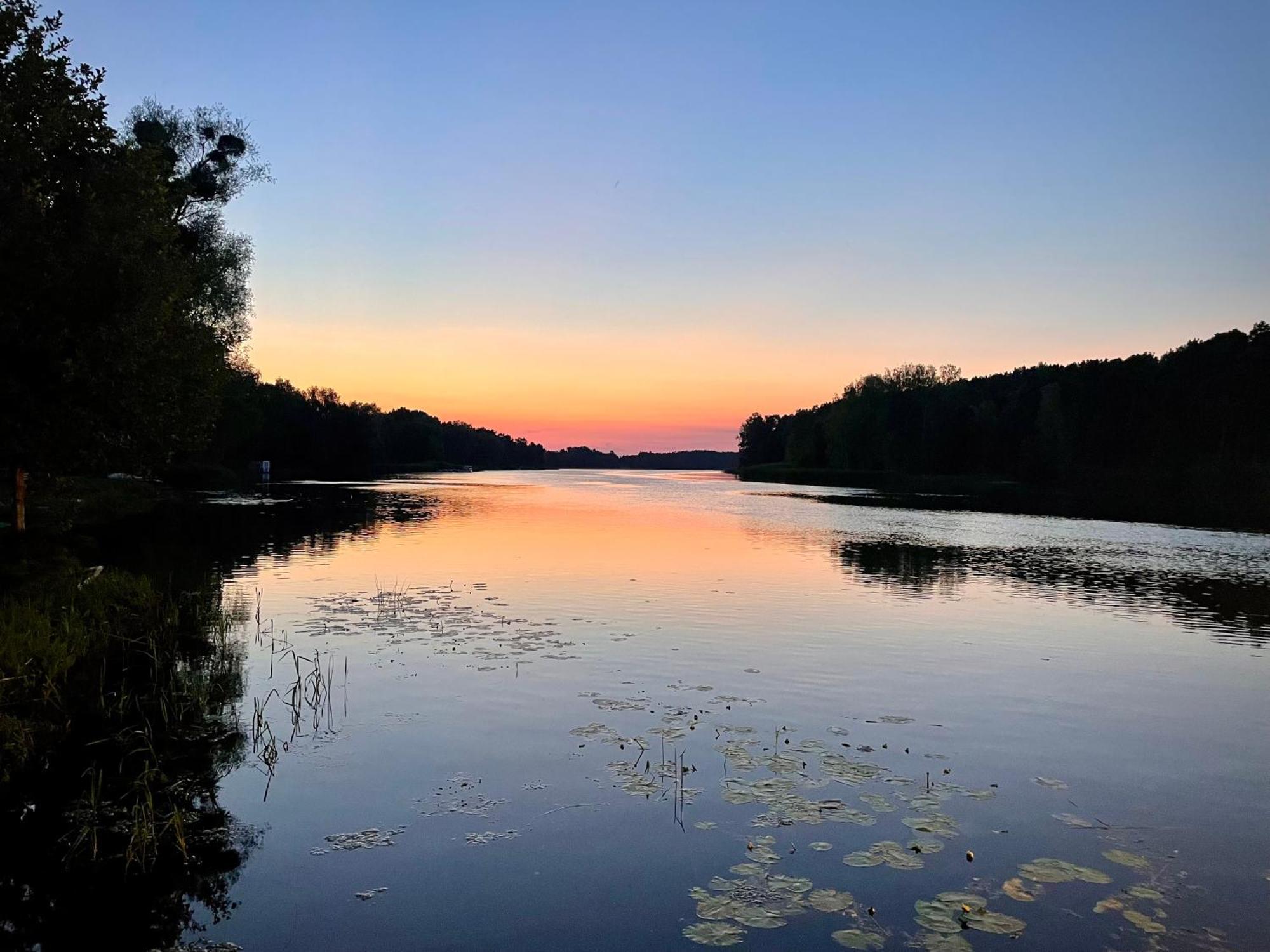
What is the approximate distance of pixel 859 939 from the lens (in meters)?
7.04

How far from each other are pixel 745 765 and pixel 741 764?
98 millimetres

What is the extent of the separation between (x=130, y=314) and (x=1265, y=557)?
144 feet

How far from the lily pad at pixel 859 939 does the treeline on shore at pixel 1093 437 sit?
200 feet

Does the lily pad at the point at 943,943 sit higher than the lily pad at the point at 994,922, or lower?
higher

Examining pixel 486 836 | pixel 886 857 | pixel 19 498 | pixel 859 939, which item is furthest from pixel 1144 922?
pixel 19 498

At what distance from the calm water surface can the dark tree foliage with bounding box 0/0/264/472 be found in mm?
5502

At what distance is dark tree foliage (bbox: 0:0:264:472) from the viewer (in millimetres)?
16531

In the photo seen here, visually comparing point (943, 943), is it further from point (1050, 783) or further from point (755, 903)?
point (1050, 783)

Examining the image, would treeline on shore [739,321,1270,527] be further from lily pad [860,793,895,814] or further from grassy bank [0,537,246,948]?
grassy bank [0,537,246,948]

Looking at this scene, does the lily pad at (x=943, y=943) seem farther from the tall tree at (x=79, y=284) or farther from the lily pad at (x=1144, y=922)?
the tall tree at (x=79, y=284)

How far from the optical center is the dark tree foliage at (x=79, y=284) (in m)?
16.5

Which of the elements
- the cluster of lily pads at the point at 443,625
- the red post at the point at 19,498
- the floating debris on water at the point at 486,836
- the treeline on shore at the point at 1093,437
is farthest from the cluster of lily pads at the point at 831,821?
the treeline on shore at the point at 1093,437

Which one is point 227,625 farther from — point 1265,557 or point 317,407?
point 317,407

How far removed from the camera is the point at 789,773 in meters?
10.9
